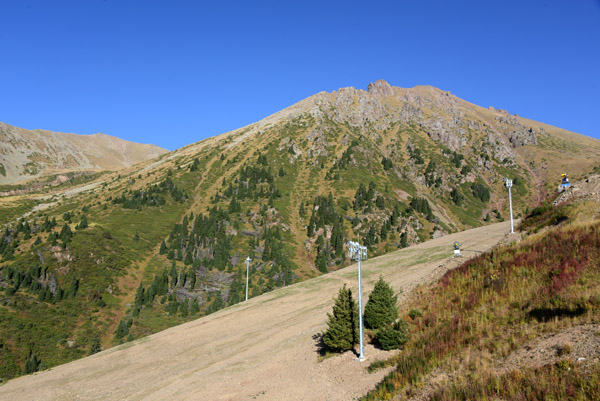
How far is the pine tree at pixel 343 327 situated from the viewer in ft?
71.3

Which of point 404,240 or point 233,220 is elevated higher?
point 233,220

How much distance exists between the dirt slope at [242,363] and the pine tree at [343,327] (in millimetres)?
930

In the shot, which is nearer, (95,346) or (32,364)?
(32,364)

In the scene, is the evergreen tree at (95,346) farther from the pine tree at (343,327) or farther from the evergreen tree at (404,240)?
the evergreen tree at (404,240)

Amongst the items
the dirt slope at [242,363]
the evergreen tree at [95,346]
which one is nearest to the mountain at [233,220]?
the evergreen tree at [95,346]

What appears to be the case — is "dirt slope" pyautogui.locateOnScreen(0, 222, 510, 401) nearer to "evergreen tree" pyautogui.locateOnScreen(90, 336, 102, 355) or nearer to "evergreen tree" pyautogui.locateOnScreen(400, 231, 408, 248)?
"evergreen tree" pyautogui.locateOnScreen(90, 336, 102, 355)

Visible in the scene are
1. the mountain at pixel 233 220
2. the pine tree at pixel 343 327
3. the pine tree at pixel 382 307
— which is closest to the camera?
the pine tree at pixel 343 327

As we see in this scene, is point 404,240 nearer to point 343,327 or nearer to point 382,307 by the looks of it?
point 382,307

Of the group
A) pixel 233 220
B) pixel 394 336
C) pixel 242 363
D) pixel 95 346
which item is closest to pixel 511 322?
pixel 394 336

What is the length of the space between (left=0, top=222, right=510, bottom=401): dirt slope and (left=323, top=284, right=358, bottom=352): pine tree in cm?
93

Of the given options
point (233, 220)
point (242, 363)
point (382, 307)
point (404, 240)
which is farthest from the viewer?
point (233, 220)

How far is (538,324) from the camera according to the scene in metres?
15.0

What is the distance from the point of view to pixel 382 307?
75.0ft

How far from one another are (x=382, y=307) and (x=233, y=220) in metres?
88.3
